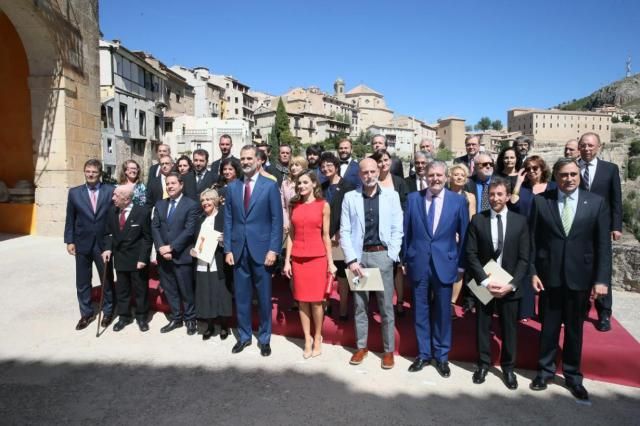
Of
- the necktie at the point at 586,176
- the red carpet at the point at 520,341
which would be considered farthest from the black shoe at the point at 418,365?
the necktie at the point at 586,176

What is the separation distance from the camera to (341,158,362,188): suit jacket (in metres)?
4.53

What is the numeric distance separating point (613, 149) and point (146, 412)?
65899mm

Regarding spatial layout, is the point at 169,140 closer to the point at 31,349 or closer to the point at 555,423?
the point at 31,349

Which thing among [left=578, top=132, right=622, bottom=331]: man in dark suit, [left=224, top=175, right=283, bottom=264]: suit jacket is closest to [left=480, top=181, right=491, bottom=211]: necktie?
[left=578, top=132, right=622, bottom=331]: man in dark suit

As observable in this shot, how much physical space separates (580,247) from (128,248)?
424cm

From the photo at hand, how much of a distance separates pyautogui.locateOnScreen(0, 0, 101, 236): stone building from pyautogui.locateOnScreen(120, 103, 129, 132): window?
20995 millimetres

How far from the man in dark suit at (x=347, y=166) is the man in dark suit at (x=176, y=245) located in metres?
1.75

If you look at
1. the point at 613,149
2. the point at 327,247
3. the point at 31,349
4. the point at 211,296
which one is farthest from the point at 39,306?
the point at 613,149

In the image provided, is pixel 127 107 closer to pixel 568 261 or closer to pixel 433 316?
pixel 433 316

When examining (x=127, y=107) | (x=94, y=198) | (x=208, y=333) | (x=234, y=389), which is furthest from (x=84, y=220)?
(x=127, y=107)

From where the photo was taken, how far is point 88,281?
4453 mm

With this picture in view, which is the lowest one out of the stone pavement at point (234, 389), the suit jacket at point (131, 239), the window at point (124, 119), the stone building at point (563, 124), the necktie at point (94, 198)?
the stone pavement at point (234, 389)

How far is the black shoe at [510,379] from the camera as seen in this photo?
10.5 ft

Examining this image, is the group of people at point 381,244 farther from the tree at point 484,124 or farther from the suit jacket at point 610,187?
the tree at point 484,124
